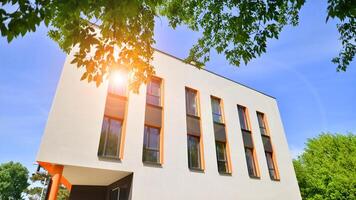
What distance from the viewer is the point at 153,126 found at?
39.0 ft

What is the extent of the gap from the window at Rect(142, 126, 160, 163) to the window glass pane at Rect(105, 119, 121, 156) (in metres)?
1.40

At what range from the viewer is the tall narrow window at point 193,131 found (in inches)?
484

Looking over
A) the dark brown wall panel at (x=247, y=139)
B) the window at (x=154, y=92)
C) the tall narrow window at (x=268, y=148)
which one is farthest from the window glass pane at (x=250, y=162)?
the window at (x=154, y=92)

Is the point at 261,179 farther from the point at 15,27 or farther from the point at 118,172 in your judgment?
the point at 15,27

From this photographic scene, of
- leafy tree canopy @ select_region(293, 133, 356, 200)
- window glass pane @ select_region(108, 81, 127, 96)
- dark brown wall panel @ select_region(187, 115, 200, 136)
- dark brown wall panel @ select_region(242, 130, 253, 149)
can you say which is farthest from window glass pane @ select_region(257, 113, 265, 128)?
window glass pane @ select_region(108, 81, 127, 96)

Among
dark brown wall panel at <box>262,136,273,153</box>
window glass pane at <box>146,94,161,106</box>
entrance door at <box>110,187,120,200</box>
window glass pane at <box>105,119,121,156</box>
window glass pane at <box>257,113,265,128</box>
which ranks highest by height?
window glass pane at <box>257,113,265,128</box>

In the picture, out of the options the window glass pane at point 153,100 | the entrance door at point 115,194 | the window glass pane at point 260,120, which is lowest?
the entrance door at point 115,194

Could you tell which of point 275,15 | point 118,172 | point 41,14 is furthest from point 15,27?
point 118,172

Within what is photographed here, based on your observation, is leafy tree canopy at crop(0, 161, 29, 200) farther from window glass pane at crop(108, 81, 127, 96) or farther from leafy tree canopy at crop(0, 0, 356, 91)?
leafy tree canopy at crop(0, 0, 356, 91)

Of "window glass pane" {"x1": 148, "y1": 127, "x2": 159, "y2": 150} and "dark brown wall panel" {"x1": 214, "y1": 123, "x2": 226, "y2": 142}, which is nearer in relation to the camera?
"window glass pane" {"x1": 148, "y1": 127, "x2": 159, "y2": 150}

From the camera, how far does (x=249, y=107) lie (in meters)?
17.5

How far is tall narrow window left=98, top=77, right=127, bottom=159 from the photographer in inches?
398

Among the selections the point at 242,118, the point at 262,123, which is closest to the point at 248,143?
the point at 242,118

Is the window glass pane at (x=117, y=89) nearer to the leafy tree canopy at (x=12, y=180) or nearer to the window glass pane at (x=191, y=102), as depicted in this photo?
the window glass pane at (x=191, y=102)
